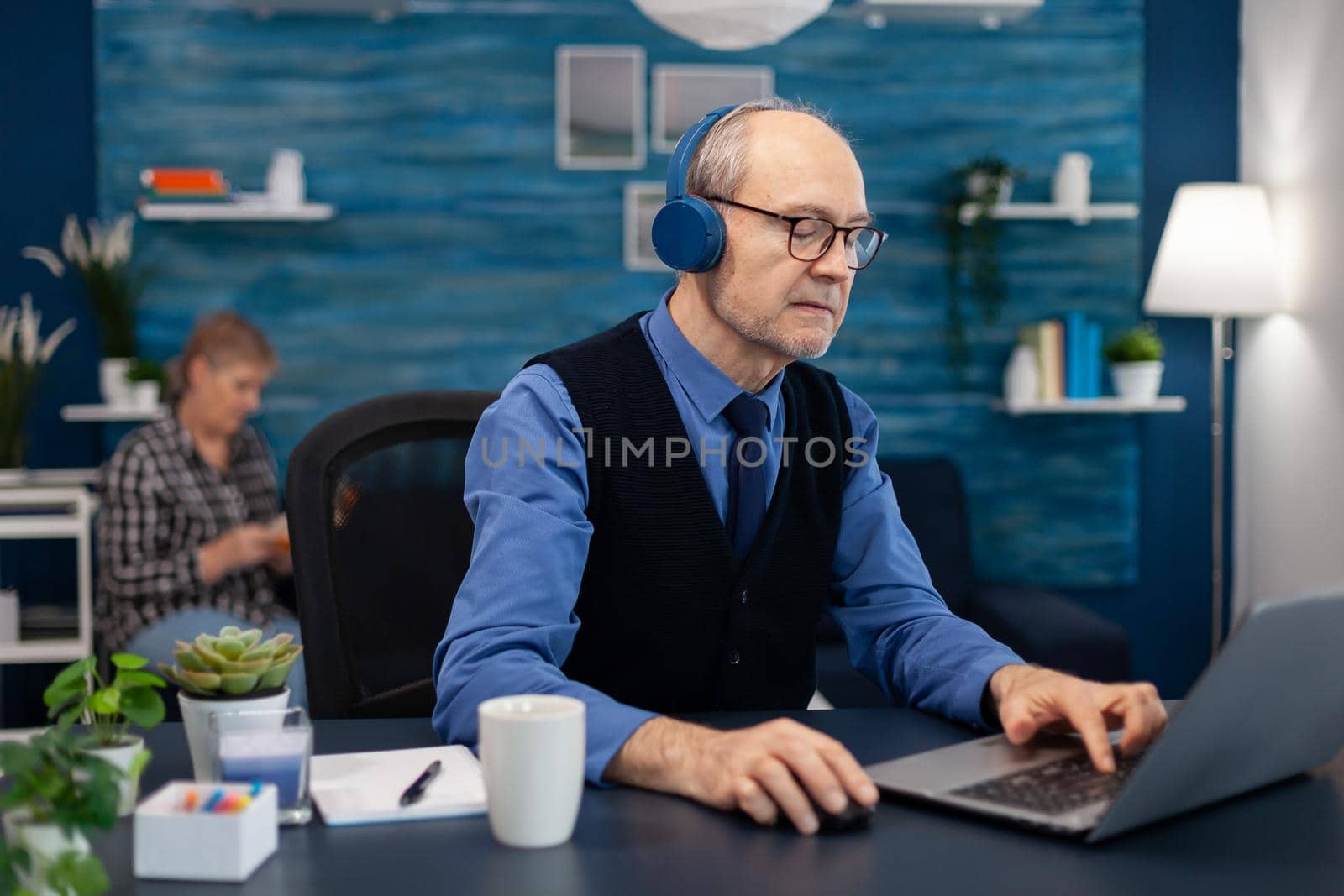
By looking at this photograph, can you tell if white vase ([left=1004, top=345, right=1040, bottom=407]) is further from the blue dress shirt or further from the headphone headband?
the headphone headband

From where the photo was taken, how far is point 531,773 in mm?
933

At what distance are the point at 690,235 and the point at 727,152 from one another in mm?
121

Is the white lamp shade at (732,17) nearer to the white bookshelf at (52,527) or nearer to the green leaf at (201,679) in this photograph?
the green leaf at (201,679)

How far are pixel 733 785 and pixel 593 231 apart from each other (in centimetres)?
332

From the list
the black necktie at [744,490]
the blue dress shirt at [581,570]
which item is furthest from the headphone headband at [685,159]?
the black necktie at [744,490]

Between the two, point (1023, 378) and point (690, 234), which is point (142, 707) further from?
point (1023, 378)

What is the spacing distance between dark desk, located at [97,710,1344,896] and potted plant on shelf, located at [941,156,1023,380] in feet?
10.7

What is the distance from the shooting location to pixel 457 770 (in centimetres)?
110

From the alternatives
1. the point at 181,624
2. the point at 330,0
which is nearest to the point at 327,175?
the point at 330,0

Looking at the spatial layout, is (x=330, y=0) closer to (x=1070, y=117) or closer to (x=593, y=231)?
(x=593, y=231)

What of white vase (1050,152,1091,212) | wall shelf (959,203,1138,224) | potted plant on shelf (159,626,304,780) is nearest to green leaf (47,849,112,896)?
potted plant on shelf (159,626,304,780)

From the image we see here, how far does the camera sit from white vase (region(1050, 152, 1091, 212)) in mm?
4074

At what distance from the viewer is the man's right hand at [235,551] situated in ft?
10.9

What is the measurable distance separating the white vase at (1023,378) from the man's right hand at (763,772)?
319cm
